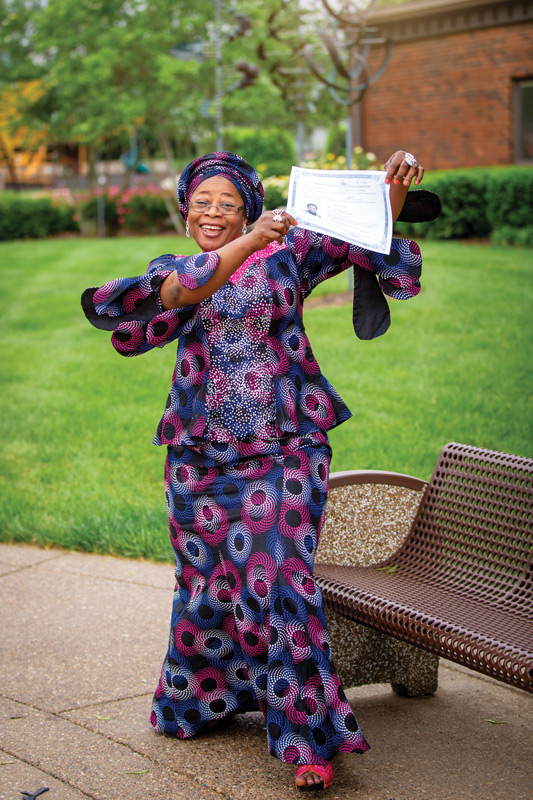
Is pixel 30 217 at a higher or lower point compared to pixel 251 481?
higher

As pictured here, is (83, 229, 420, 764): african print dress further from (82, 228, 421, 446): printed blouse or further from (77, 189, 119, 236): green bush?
(77, 189, 119, 236): green bush

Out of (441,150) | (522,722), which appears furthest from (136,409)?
(441,150)

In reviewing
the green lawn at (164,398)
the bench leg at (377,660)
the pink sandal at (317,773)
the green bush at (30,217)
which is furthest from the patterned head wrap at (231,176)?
the green bush at (30,217)

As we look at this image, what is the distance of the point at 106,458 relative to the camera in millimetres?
6539

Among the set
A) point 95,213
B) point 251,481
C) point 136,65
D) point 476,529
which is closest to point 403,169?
point 251,481

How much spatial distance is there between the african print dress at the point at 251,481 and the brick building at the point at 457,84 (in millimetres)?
15417

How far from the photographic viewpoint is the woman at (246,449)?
2.73 meters

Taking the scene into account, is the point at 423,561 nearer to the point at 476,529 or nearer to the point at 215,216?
the point at 476,529

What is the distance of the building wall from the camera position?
17047 millimetres

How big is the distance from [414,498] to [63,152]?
1233 inches

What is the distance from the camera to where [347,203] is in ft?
9.40

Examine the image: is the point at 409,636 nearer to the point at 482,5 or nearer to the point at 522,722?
the point at 522,722

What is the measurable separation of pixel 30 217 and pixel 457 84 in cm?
1353

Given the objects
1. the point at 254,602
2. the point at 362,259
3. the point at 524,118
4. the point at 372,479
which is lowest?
the point at 254,602
